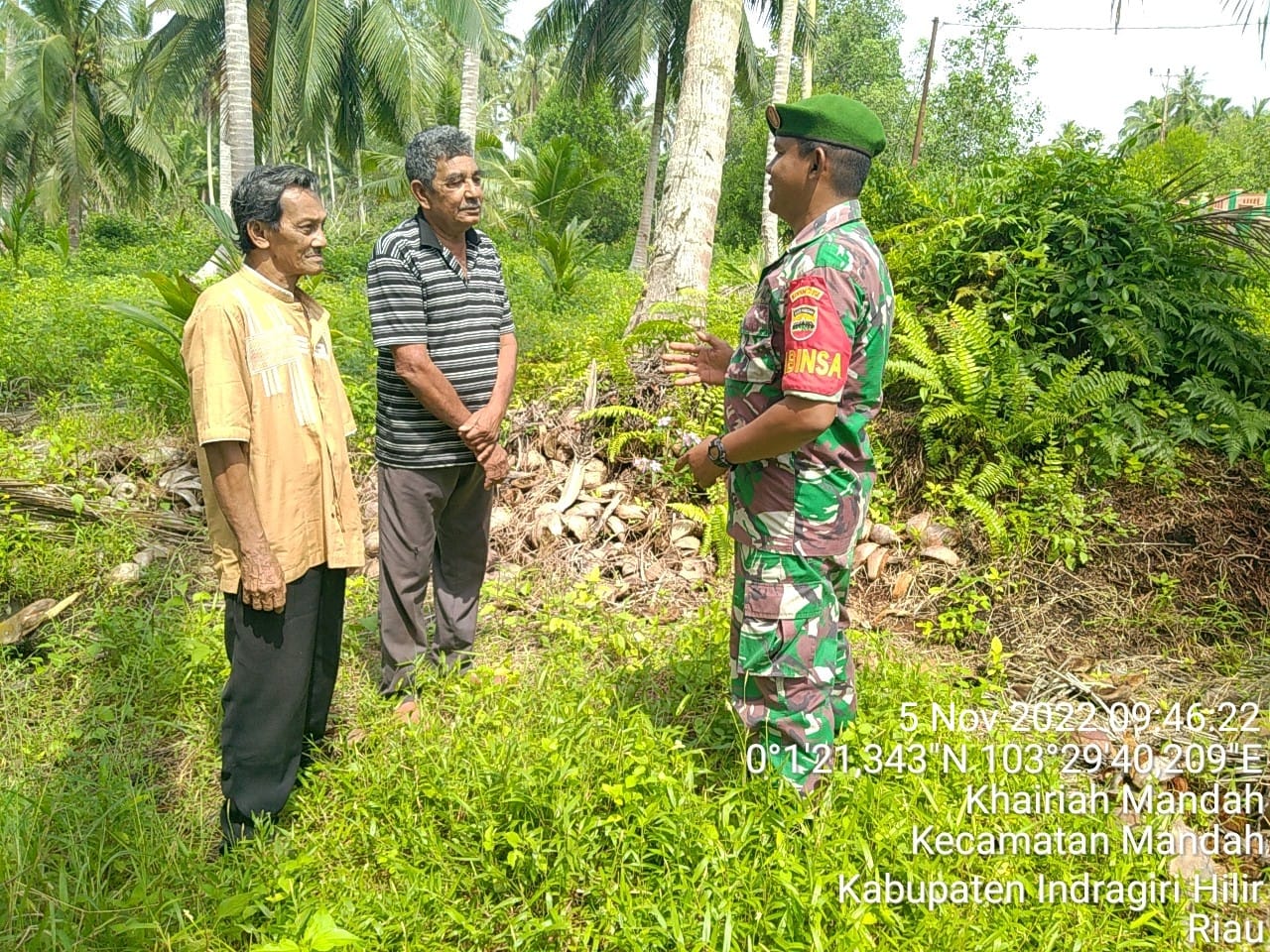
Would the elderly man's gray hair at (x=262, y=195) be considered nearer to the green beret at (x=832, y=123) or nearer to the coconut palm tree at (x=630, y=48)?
the green beret at (x=832, y=123)

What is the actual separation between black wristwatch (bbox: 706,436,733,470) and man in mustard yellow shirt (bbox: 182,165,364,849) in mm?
1198

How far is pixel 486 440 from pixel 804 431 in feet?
4.60

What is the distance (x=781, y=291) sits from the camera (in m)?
2.26

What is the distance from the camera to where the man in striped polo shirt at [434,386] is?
297cm

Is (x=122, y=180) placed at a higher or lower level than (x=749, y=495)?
higher

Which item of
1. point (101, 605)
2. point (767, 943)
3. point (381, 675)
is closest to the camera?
point (767, 943)

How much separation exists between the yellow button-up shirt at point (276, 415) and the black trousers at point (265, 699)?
0.40ft

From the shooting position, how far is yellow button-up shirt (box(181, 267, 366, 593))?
229 cm

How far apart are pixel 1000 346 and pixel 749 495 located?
2.83 meters

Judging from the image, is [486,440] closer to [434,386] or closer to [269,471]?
[434,386]

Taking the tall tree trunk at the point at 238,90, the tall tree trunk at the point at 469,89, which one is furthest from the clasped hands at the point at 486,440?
the tall tree trunk at the point at 469,89

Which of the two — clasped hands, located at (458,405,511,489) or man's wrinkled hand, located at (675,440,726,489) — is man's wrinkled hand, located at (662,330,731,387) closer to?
man's wrinkled hand, located at (675,440,726,489)

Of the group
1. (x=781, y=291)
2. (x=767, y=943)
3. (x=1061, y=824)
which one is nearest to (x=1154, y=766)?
(x=1061, y=824)

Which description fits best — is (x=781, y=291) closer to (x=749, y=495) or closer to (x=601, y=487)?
(x=749, y=495)
